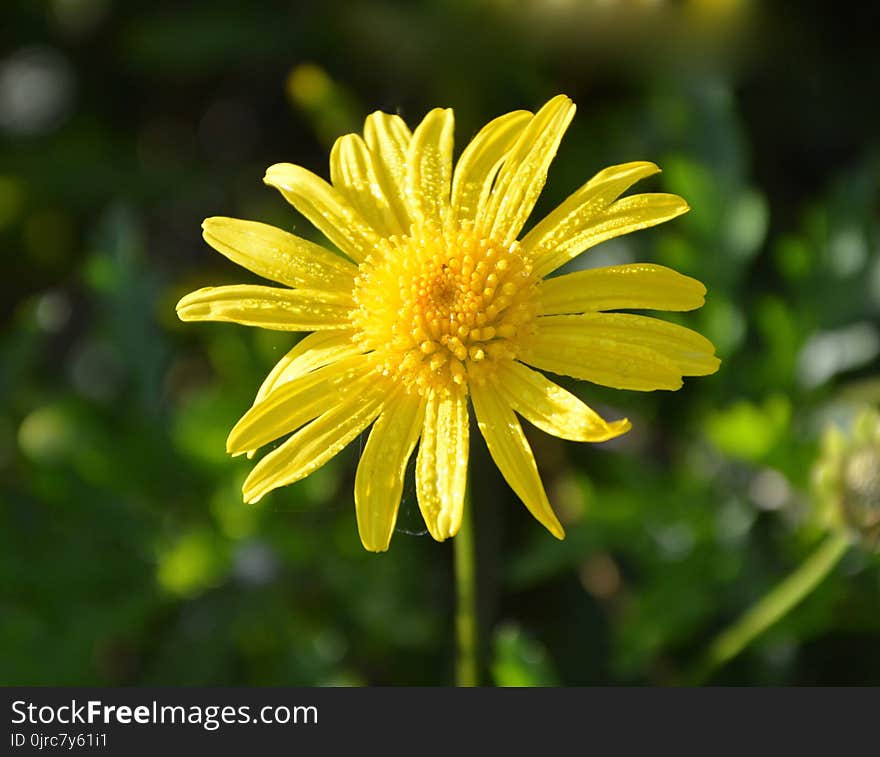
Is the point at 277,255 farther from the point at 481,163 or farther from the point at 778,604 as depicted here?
the point at 778,604

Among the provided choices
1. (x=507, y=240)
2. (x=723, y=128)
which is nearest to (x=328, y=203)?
(x=507, y=240)

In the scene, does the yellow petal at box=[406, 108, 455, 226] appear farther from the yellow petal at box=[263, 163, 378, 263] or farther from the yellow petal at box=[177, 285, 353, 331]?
the yellow petal at box=[177, 285, 353, 331]

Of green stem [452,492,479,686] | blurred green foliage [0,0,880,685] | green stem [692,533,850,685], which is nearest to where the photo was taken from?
green stem [452,492,479,686]

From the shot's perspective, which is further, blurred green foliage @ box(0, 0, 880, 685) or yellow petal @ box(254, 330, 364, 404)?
blurred green foliage @ box(0, 0, 880, 685)

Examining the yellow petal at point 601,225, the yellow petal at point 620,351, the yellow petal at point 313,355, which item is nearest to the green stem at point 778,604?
the yellow petal at point 620,351

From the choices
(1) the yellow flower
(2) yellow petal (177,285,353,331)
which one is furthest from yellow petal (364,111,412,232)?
(2) yellow petal (177,285,353,331)

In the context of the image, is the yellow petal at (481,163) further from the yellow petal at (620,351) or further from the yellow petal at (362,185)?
the yellow petal at (620,351)

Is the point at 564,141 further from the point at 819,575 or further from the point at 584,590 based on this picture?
the point at 819,575

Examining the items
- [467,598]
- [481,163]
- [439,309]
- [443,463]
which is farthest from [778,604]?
[481,163]
